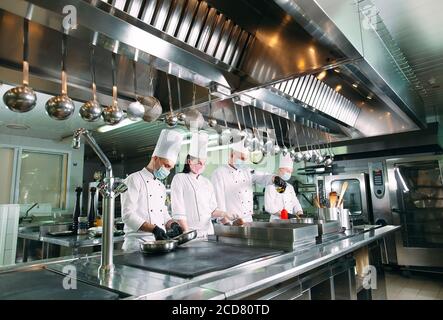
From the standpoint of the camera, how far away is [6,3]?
1.15 m

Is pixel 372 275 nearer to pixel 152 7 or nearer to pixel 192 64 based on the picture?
pixel 192 64

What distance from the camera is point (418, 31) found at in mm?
2324

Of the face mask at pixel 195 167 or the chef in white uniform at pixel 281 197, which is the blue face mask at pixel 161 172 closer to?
the face mask at pixel 195 167

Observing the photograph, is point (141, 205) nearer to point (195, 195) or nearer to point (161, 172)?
point (161, 172)

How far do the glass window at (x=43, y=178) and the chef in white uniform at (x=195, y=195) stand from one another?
3674 mm

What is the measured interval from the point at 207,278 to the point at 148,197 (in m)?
1.56

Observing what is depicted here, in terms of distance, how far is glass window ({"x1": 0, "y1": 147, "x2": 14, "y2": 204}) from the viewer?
4.87m

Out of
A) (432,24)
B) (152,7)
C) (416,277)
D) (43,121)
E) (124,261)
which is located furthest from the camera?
(43,121)

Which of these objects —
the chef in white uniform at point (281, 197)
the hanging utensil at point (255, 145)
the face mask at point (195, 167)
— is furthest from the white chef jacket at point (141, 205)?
the chef in white uniform at point (281, 197)

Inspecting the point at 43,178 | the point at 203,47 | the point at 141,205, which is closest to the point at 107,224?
the point at 203,47

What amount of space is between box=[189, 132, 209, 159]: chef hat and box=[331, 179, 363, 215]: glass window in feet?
8.38

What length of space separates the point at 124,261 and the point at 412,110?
2974 millimetres

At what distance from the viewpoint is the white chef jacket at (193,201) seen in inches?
112
